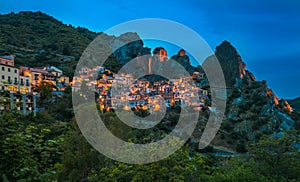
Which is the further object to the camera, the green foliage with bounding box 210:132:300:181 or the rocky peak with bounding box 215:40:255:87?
the rocky peak with bounding box 215:40:255:87

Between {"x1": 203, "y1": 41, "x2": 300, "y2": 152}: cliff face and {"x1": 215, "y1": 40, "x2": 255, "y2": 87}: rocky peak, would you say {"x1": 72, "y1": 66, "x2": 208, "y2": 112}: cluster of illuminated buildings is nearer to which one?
{"x1": 203, "y1": 41, "x2": 300, "y2": 152}: cliff face

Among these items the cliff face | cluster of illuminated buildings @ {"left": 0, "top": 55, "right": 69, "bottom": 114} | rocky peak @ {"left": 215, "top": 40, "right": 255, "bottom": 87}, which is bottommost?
the cliff face

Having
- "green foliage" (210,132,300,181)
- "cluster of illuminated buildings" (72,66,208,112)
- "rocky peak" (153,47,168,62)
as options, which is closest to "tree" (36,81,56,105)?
"cluster of illuminated buildings" (72,66,208,112)

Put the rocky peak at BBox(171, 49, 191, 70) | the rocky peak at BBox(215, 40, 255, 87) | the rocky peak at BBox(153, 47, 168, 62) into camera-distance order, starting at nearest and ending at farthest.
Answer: the rocky peak at BBox(153, 47, 168, 62) < the rocky peak at BBox(215, 40, 255, 87) < the rocky peak at BBox(171, 49, 191, 70)

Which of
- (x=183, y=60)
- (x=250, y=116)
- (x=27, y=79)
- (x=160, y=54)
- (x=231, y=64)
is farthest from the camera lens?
(x=231, y=64)

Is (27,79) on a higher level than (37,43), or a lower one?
lower

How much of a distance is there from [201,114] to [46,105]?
29868 millimetres

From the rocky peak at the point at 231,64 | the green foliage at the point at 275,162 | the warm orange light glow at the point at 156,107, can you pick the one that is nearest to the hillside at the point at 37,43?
the warm orange light glow at the point at 156,107

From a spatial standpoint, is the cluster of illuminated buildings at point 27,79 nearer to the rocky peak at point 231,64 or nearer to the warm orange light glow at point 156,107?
the warm orange light glow at point 156,107

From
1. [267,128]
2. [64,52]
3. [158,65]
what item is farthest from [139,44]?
[267,128]

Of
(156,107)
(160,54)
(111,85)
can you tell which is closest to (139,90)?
(111,85)

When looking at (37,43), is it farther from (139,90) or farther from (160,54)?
(160,54)

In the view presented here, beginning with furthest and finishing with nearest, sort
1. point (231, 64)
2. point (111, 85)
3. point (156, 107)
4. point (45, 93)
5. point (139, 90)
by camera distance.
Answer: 1. point (231, 64)
2. point (139, 90)
3. point (111, 85)
4. point (156, 107)
5. point (45, 93)

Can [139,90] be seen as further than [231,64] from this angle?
No
